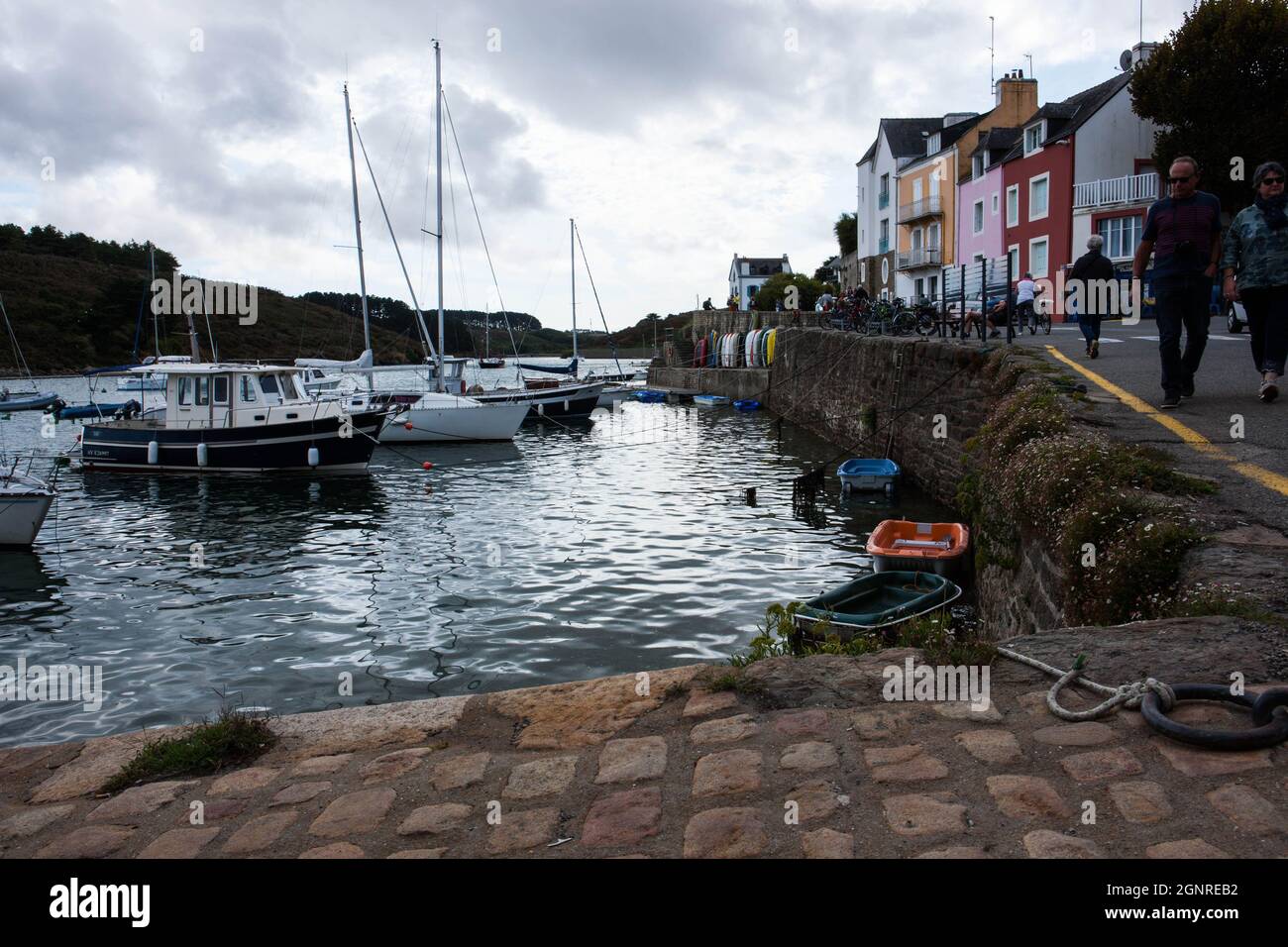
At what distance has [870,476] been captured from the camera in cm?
1841

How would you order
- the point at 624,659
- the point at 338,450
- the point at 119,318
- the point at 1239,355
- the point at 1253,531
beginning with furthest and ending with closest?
the point at 119,318 → the point at 338,450 → the point at 1239,355 → the point at 624,659 → the point at 1253,531

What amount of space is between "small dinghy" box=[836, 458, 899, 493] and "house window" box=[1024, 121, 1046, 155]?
88.4 ft

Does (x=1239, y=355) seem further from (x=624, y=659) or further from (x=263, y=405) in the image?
(x=263, y=405)

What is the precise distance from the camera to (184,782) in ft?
14.2

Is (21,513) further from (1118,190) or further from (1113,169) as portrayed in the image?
(1113,169)

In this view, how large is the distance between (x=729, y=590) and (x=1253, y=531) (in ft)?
23.0

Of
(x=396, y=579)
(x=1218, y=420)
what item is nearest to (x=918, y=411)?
(x=1218, y=420)

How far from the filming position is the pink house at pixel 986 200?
138ft

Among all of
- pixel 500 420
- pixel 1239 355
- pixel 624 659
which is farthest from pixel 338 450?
pixel 1239 355

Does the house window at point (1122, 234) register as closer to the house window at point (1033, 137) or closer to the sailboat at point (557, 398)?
the house window at point (1033, 137)

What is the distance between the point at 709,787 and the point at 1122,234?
37.9 m

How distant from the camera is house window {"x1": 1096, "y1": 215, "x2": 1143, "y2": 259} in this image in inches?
1385
